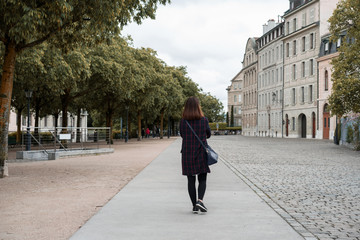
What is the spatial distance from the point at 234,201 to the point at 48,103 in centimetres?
3047

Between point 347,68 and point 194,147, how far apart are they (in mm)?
22997

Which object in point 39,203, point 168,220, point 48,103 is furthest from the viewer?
point 48,103

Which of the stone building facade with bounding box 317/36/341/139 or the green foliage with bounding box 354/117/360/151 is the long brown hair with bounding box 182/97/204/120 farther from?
the stone building facade with bounding box 317/36/341/139

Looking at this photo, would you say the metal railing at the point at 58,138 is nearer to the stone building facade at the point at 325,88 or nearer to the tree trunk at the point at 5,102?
the tree trunk at the point at 5,102

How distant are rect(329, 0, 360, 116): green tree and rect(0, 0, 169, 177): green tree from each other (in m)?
17.5

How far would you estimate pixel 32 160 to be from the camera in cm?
1881

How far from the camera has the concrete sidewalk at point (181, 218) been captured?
5.32 meters

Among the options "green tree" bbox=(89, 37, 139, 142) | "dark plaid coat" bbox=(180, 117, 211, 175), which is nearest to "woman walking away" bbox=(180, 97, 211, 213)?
"dark plaid coat" bbox=(180, 117, 211, 175)

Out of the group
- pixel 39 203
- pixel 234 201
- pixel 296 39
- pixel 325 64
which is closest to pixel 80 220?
pixel 39 203

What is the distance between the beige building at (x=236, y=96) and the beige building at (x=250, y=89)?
105ft

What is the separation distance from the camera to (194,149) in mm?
6734

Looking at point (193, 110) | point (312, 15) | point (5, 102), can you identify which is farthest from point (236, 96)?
point (193, 110)

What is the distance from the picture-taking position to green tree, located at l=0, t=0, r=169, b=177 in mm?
9812

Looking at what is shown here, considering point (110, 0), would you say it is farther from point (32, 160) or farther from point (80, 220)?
point (32, 160)
